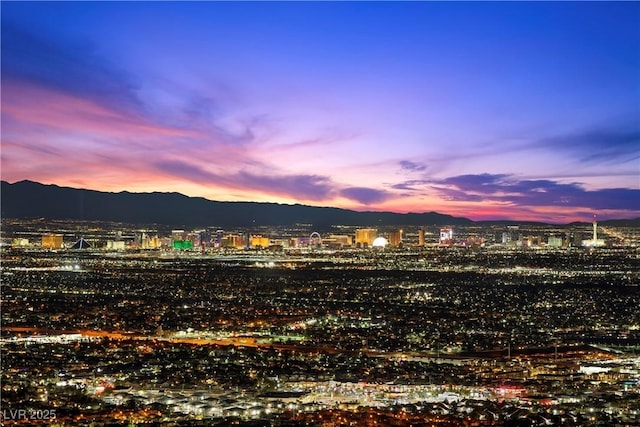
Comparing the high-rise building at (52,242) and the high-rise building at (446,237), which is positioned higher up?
the high-rise building at (446,237)

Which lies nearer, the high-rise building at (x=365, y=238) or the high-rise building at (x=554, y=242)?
the high-rise building at (x=554, y=242)

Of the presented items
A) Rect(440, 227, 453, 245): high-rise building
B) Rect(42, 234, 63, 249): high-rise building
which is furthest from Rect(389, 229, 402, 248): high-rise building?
Rect(42, 234, 63, 249): high-rise building

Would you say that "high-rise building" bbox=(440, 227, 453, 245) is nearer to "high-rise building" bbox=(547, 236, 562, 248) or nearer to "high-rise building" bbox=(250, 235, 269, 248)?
"high-rise building" bbox=(547, 236, 562, 248)

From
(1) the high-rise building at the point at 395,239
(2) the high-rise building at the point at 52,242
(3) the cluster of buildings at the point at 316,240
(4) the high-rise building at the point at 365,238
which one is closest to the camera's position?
(2) the high-rise building at the point at 52,242

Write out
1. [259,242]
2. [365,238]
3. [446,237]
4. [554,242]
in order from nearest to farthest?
[259,242]
[554,242]
[365,238]
[446,237]

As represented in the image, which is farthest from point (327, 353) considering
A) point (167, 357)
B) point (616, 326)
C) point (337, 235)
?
point (337, 235)

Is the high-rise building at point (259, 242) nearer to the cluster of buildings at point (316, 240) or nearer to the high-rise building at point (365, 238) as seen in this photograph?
the cluster of buildings at point (316, 240)

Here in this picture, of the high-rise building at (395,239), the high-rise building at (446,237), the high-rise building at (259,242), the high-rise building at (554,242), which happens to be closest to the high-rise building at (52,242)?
the high-rise building at (259,242)

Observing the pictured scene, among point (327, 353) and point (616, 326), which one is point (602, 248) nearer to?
point (616, 326)

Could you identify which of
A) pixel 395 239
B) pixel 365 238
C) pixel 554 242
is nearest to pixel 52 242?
pixel 365 238

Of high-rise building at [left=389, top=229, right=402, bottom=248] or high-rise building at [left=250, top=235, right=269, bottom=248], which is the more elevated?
high-rise building at [left=389, top=229, right=402, bottom=248]

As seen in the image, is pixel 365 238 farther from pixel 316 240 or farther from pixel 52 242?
pixel 52 242

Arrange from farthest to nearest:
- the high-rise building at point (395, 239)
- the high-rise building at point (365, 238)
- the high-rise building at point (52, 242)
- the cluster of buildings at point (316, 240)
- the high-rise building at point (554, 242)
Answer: the high-rise building at point (365, 238) → the high-rise building at point (395, 239) → the high-rise building at point (554, 242) → the cluster of buildings at point (316, 240) → the high-rise building at point (52, 242)
